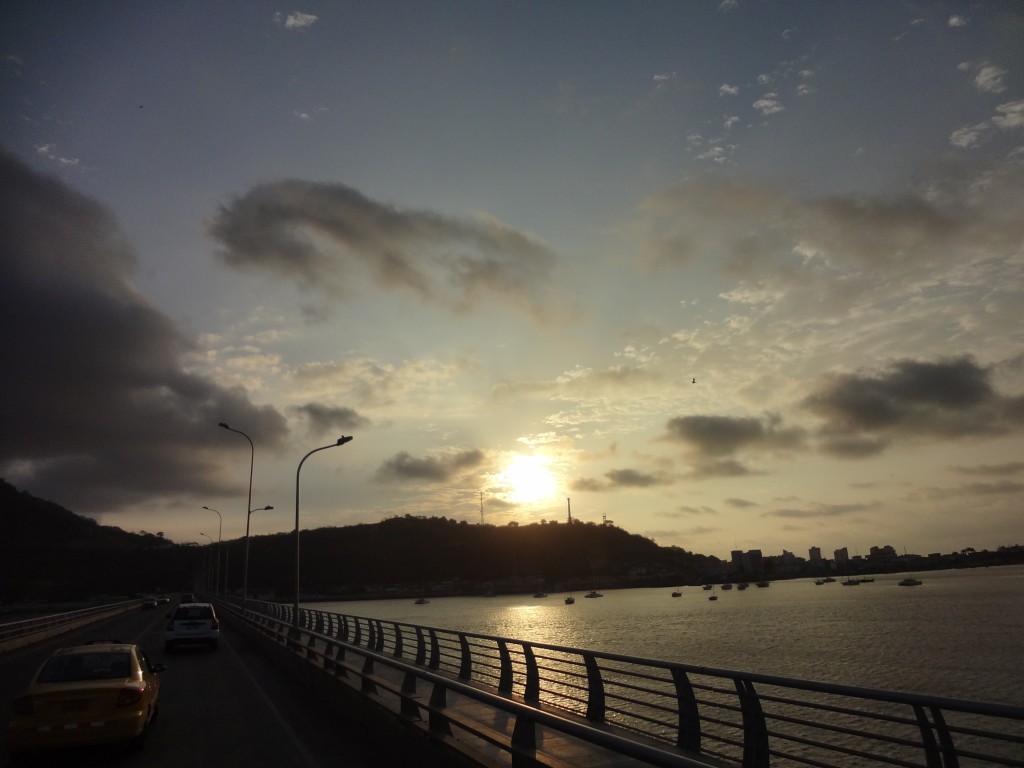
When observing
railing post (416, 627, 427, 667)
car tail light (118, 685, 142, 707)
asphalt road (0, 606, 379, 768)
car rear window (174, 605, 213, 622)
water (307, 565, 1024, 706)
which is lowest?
water (307, 565, 1024, 706)

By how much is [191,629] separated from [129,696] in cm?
1849

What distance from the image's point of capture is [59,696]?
9578 millimetres

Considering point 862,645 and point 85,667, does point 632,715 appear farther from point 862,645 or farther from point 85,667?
point 862,645

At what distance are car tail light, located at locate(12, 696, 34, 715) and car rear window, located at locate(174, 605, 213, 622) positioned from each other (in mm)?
19021

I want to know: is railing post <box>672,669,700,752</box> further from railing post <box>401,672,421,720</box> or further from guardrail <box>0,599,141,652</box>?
guardrail <box>0,599,141,652</box>

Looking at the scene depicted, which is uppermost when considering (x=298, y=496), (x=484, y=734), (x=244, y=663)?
(x=298, y=496)

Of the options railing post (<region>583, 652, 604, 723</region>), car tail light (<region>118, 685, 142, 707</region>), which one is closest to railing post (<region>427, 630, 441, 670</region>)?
railing post (<region>583, 652, 604, 723</region>)

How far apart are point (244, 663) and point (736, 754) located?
1550 cm

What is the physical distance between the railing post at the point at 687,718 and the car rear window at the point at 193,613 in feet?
76.5

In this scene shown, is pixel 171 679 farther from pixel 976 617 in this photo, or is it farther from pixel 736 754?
pixel 976 617

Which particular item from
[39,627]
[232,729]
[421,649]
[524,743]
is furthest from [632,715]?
[39,627]

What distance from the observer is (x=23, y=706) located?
9.39 meters

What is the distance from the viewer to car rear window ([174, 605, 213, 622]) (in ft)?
89.1

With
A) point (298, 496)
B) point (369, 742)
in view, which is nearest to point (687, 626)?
point (298, 496)
